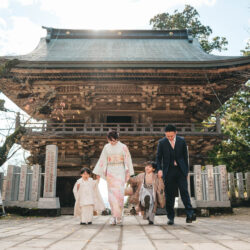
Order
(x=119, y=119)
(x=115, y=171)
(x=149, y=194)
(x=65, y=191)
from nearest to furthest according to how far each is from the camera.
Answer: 1. (x=115, y=171)
2. (x=149, y=194)
3. (x=65, y=191)
4. (x=119, y=119)

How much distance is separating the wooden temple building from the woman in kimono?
4.31 metres

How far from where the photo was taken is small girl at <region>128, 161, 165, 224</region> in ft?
15.9

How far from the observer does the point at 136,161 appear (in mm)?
10680

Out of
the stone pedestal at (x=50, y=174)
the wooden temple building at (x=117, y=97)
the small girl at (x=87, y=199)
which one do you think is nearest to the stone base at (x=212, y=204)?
the wooden temple building at (x=117, y=97)

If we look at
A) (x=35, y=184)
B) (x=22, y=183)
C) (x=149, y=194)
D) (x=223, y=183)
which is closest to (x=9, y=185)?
(x=22, y=183)

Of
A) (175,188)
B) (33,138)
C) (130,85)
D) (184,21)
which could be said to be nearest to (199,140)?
(130,85)

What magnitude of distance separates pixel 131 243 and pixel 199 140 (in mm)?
7821

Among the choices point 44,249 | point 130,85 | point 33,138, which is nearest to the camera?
point 44,249

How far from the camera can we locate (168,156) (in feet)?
14.3

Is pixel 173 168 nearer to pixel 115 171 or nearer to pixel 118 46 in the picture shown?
pixel 115 171

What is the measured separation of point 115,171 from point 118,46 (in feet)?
35.6

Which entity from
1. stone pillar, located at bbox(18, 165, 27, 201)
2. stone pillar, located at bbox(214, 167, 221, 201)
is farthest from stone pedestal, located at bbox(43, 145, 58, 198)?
stone pillar, located at bbox(214, 167, 221, 201)

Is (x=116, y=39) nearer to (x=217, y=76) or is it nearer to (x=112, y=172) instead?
(x=217, y=76)

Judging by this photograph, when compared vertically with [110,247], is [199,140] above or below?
above
